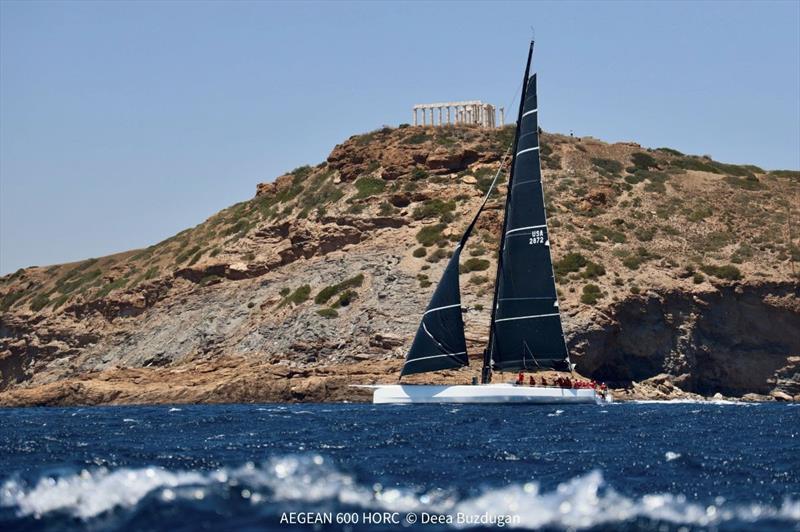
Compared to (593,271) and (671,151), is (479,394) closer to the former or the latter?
(593,271)

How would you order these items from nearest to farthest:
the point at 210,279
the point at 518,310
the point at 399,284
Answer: the point at 518,310, the point at 399,284, the point at 210,279

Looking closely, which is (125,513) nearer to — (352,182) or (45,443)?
(45,443)

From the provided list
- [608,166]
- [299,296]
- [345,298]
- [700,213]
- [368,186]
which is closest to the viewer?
[345,298]

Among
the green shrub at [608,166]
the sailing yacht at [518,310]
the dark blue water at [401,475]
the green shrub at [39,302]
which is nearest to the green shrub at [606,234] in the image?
the green shrub at [608,166]

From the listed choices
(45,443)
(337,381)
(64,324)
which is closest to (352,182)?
(64,324)

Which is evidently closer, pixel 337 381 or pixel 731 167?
pixel 337 381

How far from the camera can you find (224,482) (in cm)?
2248

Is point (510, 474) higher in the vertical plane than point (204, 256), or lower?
lower

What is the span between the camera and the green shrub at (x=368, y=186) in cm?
8875

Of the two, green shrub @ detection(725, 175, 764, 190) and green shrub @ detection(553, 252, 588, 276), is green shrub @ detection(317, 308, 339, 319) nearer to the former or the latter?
green shrub @ detection(553, 252, 588, 276)

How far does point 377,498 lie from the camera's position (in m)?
21.2

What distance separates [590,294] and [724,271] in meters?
9.98

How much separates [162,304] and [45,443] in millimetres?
51617

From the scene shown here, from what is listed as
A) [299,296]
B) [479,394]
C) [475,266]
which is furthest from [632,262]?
Answer: [479,394]
